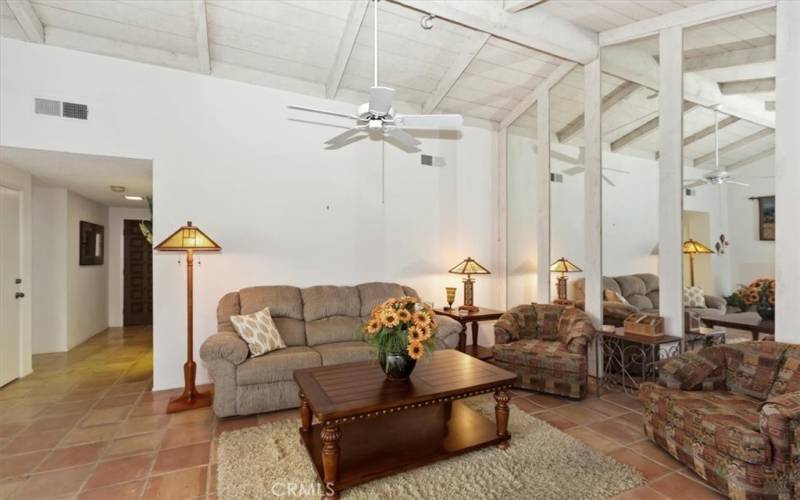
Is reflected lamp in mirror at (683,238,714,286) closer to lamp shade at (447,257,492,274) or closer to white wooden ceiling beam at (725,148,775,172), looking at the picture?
white wooden ceiling beam at (725,148,775,172)

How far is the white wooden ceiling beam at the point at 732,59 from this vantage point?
10.2ft

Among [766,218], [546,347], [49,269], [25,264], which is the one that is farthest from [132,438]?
[766,218]

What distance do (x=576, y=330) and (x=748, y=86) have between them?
257cm

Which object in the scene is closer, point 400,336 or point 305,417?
point 400,336

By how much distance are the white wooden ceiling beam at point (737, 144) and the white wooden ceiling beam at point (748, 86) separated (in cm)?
33

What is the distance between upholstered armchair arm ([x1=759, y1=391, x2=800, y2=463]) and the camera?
197 cm

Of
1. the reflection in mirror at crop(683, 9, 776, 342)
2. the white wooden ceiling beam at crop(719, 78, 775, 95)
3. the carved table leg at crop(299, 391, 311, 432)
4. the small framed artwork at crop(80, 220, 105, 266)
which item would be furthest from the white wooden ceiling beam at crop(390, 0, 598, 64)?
the small framed artwork at crop(80, 220, 105, 266)

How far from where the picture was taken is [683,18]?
357 centimetres

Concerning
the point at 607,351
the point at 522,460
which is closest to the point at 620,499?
the point at 522,460

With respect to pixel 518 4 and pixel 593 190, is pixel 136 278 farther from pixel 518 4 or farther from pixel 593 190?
pixel 593 190

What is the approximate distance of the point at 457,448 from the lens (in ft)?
8.30

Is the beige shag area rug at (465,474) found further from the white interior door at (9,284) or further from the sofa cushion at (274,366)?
the white interior door at (9,284)

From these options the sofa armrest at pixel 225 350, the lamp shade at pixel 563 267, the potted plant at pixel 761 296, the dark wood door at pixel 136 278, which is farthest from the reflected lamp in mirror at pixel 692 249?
the dark wood door at pixel 136 278

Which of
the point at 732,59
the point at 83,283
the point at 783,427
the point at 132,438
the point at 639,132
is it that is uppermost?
the point at 732,59
